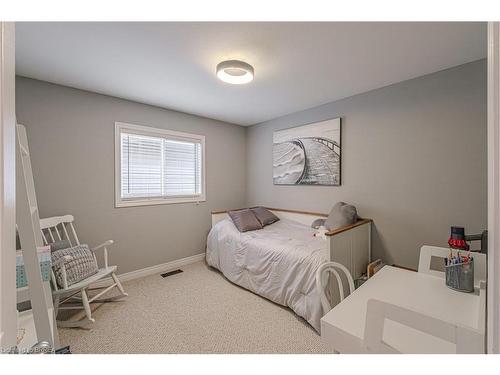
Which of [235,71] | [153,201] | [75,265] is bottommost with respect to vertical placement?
[75,265]

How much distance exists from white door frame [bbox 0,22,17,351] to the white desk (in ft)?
3.43

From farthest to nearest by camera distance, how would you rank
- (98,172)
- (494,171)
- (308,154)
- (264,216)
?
(264,216), (308,154), (98,172), (494,171)

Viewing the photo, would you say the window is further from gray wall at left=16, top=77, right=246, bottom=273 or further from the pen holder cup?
the pen holder cup

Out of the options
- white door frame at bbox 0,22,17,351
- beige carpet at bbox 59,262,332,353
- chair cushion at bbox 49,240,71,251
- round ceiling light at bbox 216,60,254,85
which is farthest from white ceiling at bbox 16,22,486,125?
beige carpet at bbox 59,262,332,353

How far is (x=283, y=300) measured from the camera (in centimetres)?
207

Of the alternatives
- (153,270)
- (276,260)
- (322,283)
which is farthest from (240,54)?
(153,270)

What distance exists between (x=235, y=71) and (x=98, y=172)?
1977mm

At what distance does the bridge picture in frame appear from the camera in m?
2.73

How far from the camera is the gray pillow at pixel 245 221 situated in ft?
9.46

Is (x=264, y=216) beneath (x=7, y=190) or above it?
beneath

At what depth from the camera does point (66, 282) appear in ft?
5.75

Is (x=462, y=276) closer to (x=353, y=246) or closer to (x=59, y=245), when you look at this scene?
(x=353, y=246)
